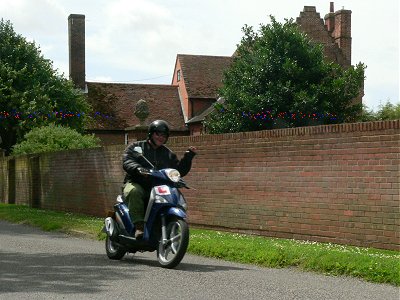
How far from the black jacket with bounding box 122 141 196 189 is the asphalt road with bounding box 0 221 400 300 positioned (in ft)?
3.78

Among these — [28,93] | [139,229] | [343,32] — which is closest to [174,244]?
[139,229]

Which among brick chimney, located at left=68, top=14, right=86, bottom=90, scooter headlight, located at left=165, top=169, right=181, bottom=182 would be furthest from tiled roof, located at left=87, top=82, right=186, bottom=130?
scooter headlight, located at left=165, top=169, right=181, bottom=182

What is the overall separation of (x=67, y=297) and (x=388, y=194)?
5.57 metres

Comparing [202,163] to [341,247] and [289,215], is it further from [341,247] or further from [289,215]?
[341,247]

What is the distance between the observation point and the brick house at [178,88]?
46.4 meters

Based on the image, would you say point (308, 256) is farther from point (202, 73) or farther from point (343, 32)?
point (202, 73)

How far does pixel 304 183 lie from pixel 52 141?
1833 centimetres

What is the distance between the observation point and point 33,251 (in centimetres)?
1152

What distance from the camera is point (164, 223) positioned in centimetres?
931

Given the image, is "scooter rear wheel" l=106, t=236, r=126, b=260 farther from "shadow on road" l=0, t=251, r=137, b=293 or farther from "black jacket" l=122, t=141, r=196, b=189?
"black jacket" l=122, t=141, r=196, b=189

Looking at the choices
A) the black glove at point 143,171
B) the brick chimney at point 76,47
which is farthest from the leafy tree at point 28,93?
the black glove at point 143,171

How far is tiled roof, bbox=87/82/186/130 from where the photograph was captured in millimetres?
50500

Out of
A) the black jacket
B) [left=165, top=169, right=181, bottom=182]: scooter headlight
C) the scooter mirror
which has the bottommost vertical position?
[left=165, top=169, right=181, bottom=182]: scooter headlight

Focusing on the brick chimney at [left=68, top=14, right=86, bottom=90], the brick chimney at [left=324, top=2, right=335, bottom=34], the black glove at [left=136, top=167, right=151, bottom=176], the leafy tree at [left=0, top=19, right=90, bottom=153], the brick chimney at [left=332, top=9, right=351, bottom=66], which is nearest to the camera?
the black glove at [left=136, top=167, right=151, bottom=176]
